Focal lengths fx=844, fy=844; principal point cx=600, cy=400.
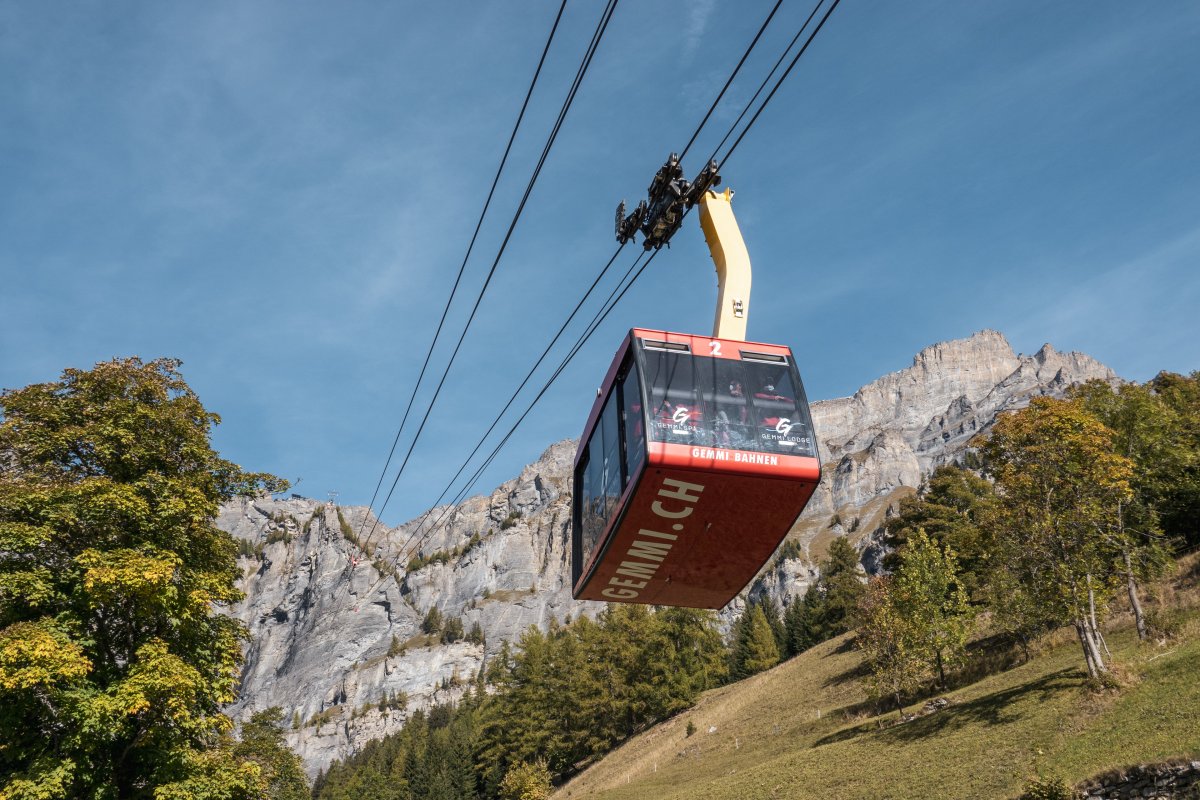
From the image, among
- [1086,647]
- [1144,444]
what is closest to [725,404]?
[1086,647]

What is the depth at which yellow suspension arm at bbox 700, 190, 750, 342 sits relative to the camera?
51.2ft

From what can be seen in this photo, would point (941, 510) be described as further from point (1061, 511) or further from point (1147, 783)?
point (1147, 783)

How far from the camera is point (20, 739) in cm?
1603

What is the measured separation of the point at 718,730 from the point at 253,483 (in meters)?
33.4

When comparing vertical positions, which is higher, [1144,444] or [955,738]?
[1144,444]

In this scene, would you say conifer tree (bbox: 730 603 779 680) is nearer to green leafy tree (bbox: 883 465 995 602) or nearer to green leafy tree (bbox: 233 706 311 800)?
green leafy tree (bbox: 883 465 995 602)

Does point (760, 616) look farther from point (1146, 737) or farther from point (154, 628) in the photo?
point (154, 628)

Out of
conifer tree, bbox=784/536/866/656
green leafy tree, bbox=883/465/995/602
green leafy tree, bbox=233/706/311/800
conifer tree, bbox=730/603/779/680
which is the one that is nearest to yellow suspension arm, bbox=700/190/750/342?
green leafy tree, bbox=233/706/311/800

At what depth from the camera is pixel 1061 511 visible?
26453 mm

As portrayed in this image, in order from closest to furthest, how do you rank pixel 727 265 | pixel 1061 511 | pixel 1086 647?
pixel 727 265, pixel 1086 647, pixel 1061 511

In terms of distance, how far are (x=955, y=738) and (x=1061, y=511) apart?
7752 mm

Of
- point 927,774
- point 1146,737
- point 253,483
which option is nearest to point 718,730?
point 927,774

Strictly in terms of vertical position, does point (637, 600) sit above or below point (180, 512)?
below

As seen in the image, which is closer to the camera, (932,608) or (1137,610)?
(1137,610)
